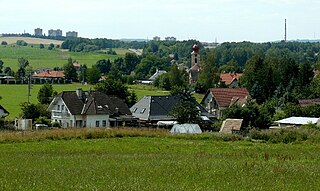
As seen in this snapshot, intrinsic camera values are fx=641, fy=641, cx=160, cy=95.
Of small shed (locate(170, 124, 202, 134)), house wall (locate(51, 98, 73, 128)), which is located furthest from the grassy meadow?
house wall (locate(51, 98, 73, 128))

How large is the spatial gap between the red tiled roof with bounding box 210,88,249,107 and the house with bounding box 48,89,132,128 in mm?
21656

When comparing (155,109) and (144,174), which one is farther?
(155,109)

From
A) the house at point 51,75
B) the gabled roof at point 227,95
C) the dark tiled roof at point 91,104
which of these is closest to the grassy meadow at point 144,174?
the dark tiled roof at point 91,104

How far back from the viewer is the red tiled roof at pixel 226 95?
85.6 m

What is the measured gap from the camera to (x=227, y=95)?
8725 centimetres

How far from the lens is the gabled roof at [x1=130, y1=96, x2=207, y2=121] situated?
6800 centimetres

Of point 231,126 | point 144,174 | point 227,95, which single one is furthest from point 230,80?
point 144,174

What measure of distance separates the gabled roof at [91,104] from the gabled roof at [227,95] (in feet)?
70.2

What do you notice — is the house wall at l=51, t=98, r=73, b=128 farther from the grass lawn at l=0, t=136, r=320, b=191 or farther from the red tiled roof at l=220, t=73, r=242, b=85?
the red tiled roof at l=220, t=73, r=242, b=85

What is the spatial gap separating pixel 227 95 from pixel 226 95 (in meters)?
0.16

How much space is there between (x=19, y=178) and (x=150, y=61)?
6539 inches

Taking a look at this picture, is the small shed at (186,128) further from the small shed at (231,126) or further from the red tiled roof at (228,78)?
the red tiled roof at (228,78)

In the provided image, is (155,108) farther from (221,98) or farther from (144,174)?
(144,174)

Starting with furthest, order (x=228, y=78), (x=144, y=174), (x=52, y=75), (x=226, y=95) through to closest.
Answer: (x=52, y=75), (x=228, y=78), (x=226, y=95), (x=144, y=174)
